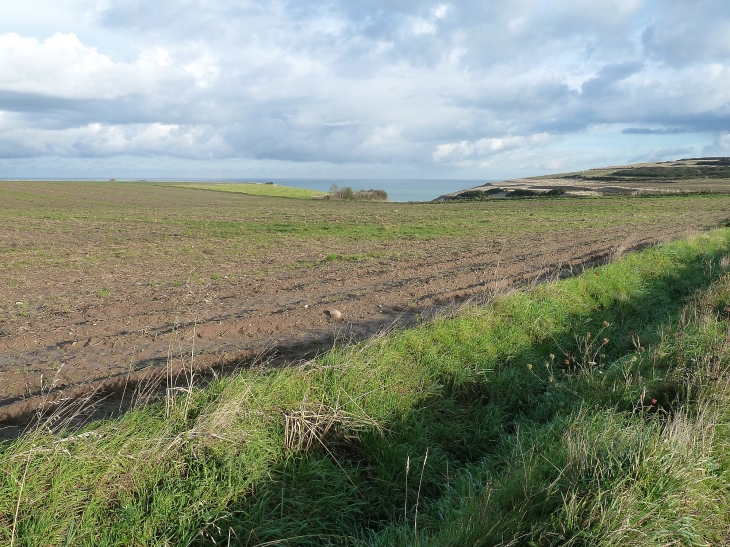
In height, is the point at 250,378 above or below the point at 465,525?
above

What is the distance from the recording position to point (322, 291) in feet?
36.0

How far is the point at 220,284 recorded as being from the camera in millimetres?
11461

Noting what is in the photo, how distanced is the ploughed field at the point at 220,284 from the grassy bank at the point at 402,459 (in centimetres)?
153

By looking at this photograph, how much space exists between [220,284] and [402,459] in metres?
7.37

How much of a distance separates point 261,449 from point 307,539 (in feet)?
3.19

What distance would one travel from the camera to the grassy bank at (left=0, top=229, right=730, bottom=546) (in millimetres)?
3764

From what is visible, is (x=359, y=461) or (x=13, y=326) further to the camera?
(x=13, y=326)

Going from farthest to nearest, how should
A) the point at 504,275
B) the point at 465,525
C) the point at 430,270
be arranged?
the point at 430,270 → the point at 504,275 → the point at 465,525

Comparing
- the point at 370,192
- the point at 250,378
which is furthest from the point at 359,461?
the point at 370,192

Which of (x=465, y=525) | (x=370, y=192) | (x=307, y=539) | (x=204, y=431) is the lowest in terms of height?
(x=307, y=539)

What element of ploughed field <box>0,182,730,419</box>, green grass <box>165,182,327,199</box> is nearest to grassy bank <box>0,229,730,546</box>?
ploughed field <box>0,182,730,419</box>

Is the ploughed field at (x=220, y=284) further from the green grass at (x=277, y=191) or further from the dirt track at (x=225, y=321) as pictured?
the green grass at (x=277, y=191)

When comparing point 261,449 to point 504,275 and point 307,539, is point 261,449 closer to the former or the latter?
point 307,539

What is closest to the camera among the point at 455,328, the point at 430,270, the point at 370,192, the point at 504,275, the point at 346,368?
the point at 346,368
